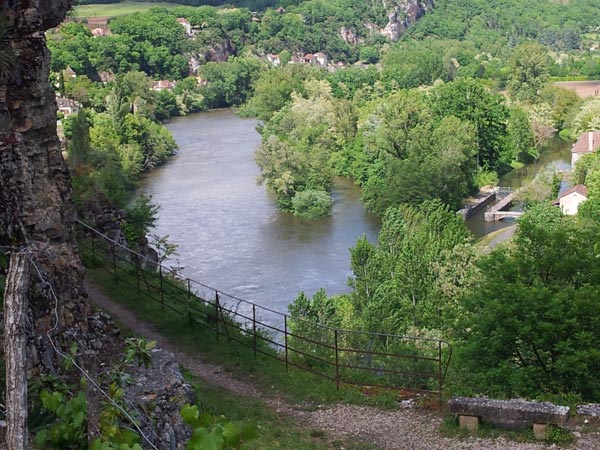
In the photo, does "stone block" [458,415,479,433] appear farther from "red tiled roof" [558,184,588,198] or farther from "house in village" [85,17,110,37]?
"house in village" [85,17,110,37]

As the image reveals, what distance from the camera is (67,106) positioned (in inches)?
2229

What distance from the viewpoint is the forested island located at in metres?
13.9

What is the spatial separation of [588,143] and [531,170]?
3.39 meters

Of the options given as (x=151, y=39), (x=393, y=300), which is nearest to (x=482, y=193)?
(x=393, y=300)

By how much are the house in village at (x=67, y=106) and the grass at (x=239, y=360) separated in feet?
141

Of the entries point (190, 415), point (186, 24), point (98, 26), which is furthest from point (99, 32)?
point (190, 415)

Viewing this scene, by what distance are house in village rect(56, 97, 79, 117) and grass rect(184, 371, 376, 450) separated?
4630 cm

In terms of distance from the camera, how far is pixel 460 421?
31.9ft

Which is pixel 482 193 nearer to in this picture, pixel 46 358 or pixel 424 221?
pixel 424 221

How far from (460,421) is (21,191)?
4937 mm

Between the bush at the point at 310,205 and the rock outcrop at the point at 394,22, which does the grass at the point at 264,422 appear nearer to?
the bush at the point at 310,205

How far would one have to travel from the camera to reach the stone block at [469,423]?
965 cm

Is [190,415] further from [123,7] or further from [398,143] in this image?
[123,7]

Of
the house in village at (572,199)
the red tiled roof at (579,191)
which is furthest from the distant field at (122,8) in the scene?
the house in village at (572,199)
